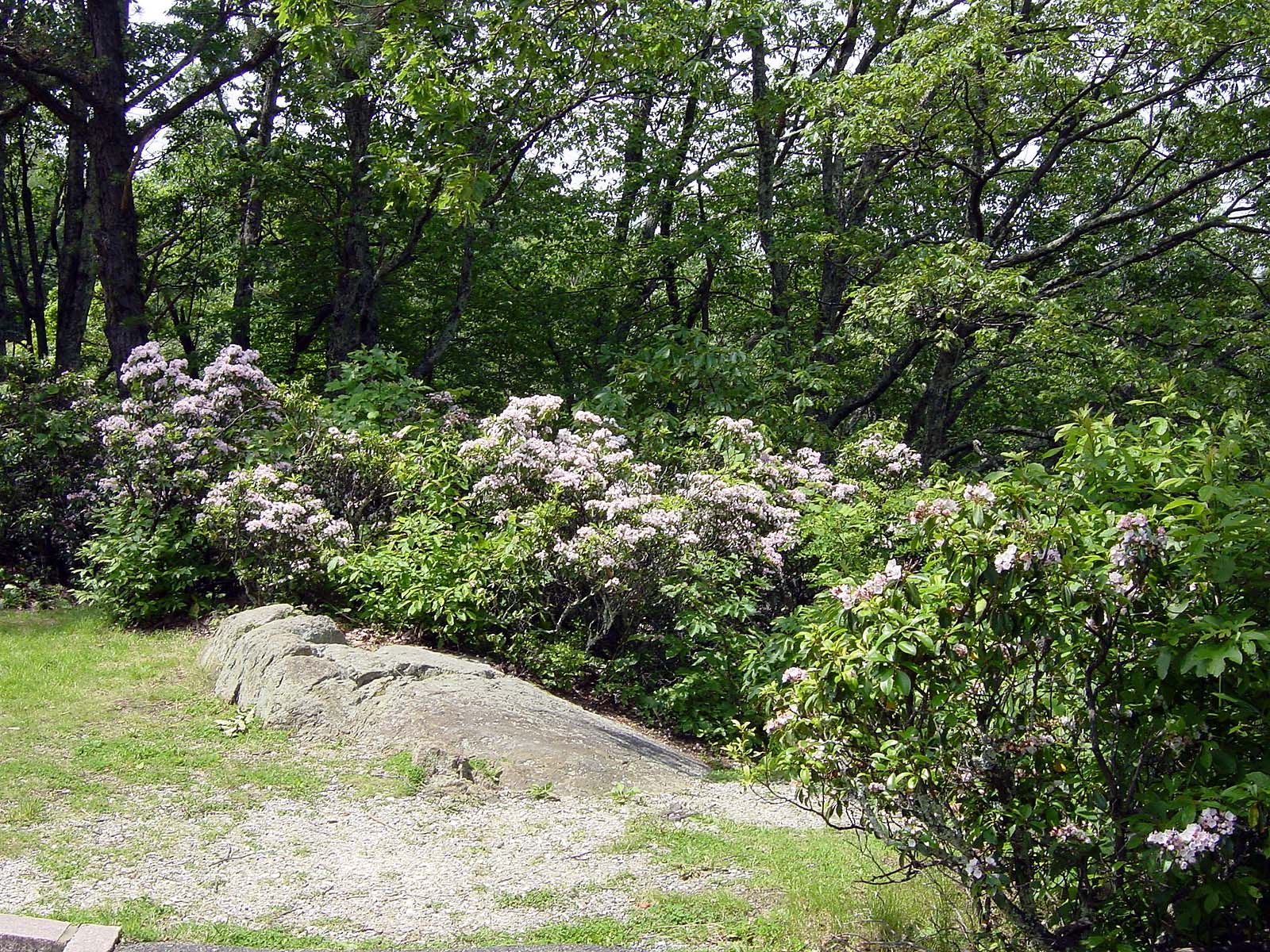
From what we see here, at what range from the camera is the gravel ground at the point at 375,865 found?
419 centimetres

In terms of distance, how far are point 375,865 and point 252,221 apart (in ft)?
44.5

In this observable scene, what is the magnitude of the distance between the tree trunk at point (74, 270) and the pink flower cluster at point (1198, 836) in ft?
54.1

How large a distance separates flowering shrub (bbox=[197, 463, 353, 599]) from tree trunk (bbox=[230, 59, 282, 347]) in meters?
6.83

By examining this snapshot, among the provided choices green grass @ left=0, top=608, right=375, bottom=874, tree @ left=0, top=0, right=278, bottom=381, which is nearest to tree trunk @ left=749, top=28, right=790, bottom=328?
tree @ left=0, top=0, right=278, bottom=381

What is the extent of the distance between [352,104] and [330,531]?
8.27 metres

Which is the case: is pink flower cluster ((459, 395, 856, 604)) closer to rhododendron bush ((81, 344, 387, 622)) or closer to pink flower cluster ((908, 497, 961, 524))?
rhododendron bush ((81, 344, 387, 622))

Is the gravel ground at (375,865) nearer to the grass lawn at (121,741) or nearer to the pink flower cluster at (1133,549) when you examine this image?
the grass lawn at (121,741)

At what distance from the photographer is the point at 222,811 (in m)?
5.22

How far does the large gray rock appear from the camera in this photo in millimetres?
6008

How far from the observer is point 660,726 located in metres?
7.87

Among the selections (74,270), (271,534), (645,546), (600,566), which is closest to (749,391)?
(645,546)

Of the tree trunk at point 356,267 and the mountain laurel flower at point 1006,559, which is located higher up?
the tree trunk at point 356,267

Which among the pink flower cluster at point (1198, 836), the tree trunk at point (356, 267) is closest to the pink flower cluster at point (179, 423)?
the tree trunk at point (356, 267)

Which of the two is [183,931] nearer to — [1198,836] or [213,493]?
[1198,836]
